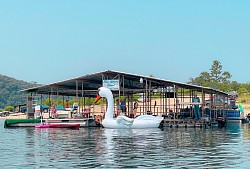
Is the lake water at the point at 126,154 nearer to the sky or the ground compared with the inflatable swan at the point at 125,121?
nearer to the ground

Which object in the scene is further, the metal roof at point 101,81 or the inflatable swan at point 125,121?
the metal roof at point 101,81

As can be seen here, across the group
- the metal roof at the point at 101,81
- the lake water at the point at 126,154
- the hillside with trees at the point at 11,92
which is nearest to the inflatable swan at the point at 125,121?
the metal roof at the point at 101,81

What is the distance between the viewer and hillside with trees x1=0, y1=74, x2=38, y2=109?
544 feet

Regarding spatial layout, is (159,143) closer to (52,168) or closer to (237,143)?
(237,143)

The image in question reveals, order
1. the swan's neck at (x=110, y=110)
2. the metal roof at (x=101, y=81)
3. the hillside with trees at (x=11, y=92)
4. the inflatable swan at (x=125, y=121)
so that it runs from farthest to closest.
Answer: the hillside with trees at (x=11, y=92)
the metal roof at (x=101, y=81)
the swan's neck at (x=110, y=110)
the inflatable swan at (x=125, y=121)

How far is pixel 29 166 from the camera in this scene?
67.1ft

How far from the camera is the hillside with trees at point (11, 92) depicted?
165762 mm

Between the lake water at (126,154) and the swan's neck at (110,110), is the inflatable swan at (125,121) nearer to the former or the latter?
the swan's neck at (110,110)

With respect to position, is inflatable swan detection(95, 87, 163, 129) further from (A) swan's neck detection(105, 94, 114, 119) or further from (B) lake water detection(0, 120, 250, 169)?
(B) lake water detection(0, 120, 250, 169)

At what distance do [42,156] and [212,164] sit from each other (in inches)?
306

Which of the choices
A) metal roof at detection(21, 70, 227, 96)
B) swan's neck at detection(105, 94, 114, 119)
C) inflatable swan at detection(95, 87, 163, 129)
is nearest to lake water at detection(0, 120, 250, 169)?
inflatable swan at detection(95, 87, 163, 129)

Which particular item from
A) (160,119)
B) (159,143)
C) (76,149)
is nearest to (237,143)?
(159,143)

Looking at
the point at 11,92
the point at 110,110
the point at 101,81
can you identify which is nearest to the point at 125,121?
the point at 110,110

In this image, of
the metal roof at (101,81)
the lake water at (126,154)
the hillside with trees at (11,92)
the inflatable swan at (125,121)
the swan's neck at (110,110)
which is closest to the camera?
the lake water at (126,154)
